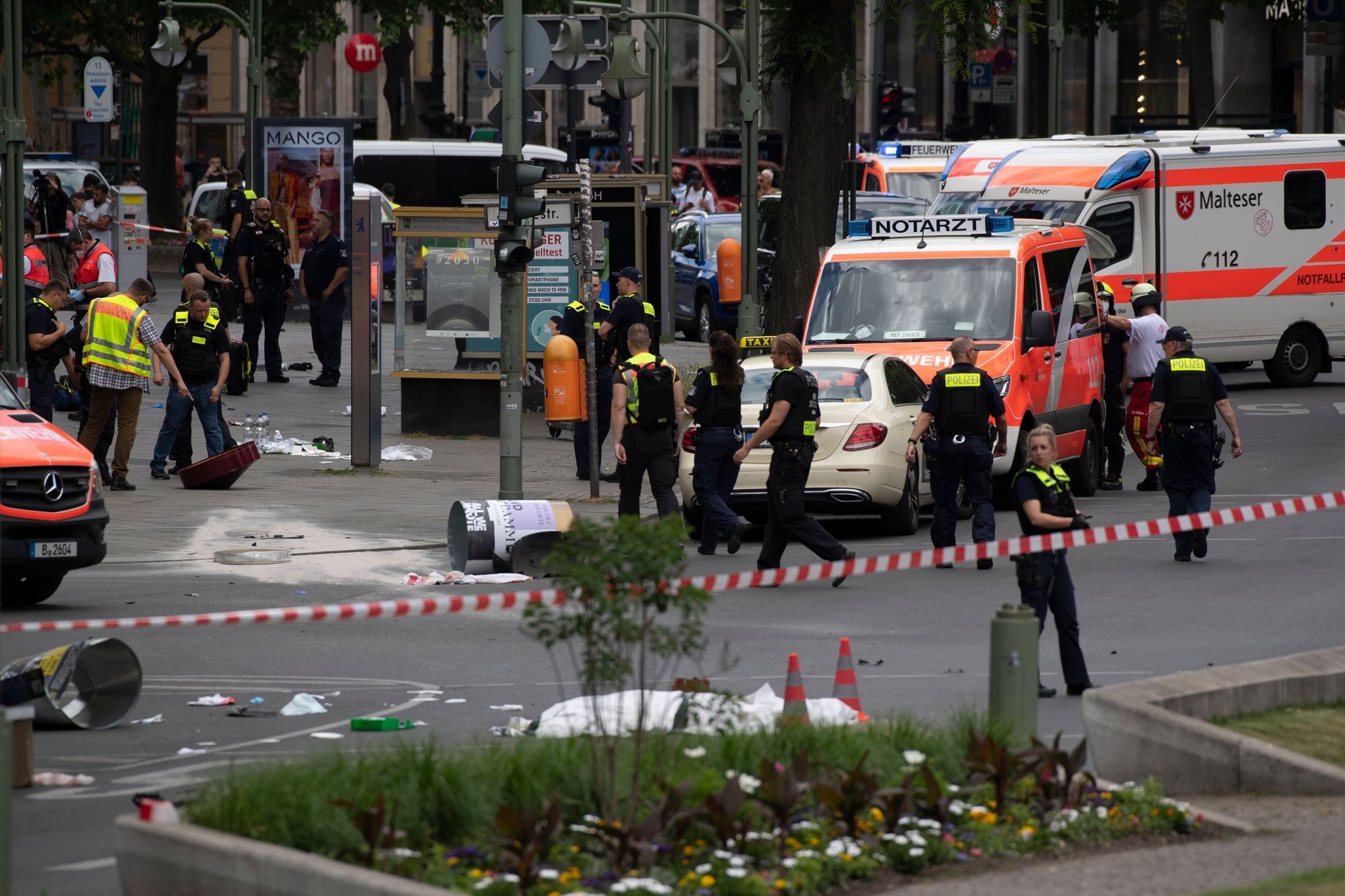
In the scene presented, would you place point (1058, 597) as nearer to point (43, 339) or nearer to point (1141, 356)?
point (1141, 356)

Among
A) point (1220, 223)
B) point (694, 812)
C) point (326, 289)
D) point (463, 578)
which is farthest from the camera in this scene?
point (1220, 223)

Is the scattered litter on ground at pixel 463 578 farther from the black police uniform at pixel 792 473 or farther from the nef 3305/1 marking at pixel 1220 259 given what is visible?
the nef 3305/1 marking at pixel 1220 259

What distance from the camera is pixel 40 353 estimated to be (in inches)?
752

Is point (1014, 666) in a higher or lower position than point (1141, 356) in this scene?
lower

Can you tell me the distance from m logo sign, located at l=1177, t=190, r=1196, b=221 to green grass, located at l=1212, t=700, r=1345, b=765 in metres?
16.7

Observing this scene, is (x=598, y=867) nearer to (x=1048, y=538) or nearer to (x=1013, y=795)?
(x=1013, y=795)

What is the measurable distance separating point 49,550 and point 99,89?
24.7 m

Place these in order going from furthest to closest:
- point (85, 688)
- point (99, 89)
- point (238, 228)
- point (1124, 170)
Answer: point (99, 89)
point (238, 228)
point (1124, 170)
point (85, 688)

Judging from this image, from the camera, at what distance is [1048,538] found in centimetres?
1008

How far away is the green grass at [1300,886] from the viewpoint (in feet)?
20.0

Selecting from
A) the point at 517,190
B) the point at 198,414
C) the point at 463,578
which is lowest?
the point at 463,578

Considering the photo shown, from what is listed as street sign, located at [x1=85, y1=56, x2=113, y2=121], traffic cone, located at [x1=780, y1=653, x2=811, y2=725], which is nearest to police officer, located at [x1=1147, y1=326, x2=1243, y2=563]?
traffic cone, located at [x1=780, y1=653, x2=811, y2=725]

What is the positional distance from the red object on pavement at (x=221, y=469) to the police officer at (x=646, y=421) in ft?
12.8

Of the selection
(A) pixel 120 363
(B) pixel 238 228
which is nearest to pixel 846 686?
(A) pixel 120 363
